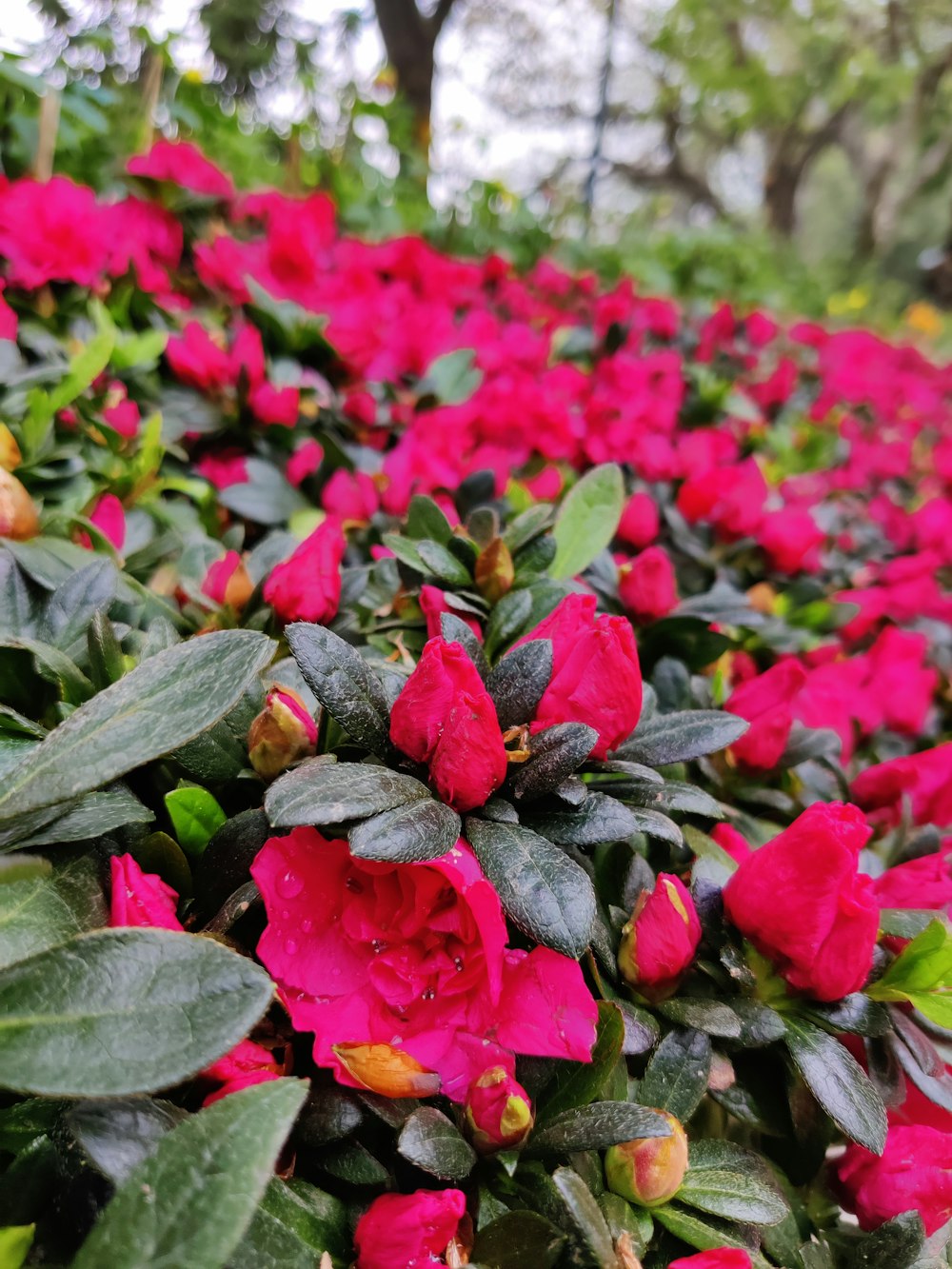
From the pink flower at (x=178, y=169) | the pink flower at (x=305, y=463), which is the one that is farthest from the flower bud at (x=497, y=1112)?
the pink flower at (x=178, y=169)

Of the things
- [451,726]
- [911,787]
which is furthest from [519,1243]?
[911,787]

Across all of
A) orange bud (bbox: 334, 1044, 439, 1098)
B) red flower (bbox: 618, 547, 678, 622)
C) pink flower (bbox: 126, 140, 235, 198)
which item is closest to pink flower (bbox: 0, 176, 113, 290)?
pink flower (bbox: 126, 140, 235, 198)

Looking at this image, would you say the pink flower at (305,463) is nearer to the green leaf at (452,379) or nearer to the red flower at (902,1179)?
the green leaf at (452,379)

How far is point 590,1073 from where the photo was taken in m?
0.58

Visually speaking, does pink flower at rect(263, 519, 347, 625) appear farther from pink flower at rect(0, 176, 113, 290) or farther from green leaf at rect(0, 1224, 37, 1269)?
pink flower at rect(0, 176, 113, 290)

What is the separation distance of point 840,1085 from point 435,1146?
291mm

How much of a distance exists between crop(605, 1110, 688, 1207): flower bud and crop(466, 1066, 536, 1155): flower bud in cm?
8

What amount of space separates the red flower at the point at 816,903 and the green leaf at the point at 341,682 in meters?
0.30

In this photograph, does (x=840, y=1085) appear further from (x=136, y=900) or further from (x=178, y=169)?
(x=178, y=169)

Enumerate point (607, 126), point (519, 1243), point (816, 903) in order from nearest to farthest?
point (519, 1243), point (816, 903), point (607, 126)

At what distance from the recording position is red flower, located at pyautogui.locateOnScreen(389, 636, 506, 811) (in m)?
0.56

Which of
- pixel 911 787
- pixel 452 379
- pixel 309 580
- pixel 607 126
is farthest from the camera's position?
pixel 607 126

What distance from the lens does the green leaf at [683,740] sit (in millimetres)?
692

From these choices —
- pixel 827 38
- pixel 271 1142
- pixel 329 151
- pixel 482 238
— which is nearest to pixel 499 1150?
pixel 271 1142
